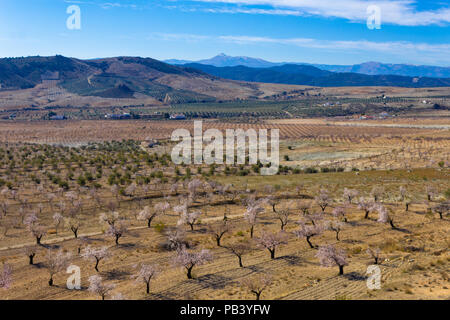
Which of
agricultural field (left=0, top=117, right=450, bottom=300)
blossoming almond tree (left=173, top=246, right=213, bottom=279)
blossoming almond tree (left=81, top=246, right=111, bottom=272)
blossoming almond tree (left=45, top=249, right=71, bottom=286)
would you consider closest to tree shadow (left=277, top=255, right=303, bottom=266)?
agricultural field (left=0, top=117, right=450, bottom=300)

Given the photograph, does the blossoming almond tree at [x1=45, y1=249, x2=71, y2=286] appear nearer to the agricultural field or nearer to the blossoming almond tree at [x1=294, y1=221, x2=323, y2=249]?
the agricultural field

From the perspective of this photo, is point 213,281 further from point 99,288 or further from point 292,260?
point 99,288

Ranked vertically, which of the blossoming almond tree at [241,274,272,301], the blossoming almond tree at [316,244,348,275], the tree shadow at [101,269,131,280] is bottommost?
the tree shadow at [101,269,131,280]

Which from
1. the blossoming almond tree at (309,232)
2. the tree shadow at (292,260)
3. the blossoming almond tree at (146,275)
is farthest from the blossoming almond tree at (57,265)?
the blossoming almond tree at (309,232)

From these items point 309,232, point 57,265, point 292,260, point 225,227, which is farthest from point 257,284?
point 57,265

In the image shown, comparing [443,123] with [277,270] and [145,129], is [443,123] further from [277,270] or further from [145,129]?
[277,270]

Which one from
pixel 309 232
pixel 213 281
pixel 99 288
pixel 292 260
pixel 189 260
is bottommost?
pixel 213 281

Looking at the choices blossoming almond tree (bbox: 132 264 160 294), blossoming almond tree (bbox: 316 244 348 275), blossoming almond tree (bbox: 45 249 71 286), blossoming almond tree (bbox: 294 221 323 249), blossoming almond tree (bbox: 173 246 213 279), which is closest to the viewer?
blossoming almond tree (bbox: 132 264 160 294)

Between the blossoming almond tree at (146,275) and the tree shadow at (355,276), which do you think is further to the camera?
the tree shadow at (355,276)

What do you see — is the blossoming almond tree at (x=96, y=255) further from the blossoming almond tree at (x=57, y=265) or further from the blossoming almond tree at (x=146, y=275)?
the blossoming almond tree at (x=146, y=275)
